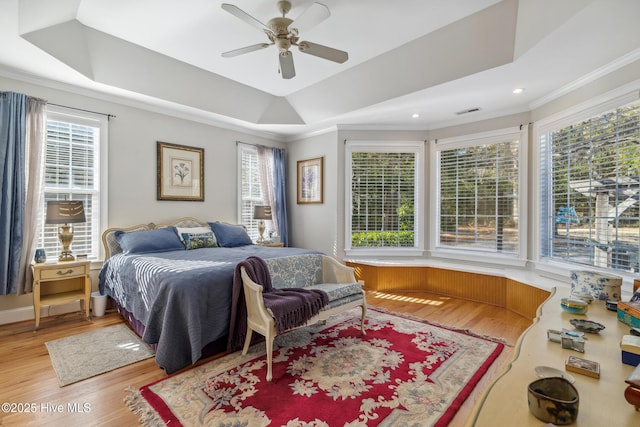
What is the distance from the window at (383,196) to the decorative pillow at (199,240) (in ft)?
7.10

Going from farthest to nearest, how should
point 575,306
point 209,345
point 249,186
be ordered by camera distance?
point 249,186 < point 209,345 < point 575,306

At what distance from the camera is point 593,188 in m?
3.20

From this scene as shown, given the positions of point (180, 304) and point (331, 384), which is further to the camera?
point (180, 304)

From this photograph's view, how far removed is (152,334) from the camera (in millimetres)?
2484

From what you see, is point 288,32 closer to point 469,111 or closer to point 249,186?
point 469,111

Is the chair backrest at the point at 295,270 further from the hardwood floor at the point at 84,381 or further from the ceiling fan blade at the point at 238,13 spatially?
the ceiling fan blade at the point at 238,13

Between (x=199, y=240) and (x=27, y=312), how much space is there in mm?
1905

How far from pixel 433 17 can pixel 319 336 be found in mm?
3083

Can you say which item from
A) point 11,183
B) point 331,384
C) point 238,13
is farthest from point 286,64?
point 11,183

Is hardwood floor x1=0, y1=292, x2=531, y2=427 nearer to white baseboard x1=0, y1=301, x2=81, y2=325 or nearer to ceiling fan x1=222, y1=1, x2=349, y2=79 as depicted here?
white baseboard x1=0, y1=301, x2=81, y2=325

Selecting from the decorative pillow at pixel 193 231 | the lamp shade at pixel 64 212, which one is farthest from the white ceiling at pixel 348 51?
the decorative pillow at pixel 193 231

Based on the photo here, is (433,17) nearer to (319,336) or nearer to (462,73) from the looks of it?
(462,73)

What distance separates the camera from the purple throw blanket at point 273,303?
2416 millimetres

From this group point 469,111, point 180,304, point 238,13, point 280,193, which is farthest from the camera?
point 280,193
